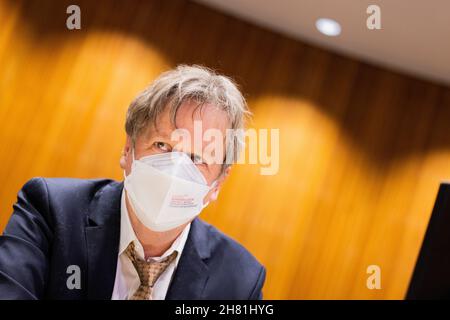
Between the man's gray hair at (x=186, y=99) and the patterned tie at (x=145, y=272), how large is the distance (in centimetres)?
34

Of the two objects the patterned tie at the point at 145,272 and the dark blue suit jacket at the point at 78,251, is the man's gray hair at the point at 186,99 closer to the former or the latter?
the dark blue suit jacket at the point at 78,251

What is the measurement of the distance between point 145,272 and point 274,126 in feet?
8.77

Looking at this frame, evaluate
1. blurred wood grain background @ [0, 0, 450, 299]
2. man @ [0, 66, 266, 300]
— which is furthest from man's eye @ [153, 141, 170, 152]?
blurred wood grain background @ [0, 0, 450, 299]

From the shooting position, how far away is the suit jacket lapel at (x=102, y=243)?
128 cm

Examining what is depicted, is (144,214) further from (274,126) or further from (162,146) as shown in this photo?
(274,126)

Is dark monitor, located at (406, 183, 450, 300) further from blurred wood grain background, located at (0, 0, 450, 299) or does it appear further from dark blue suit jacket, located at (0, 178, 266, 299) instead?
blurred wood grain background, located at (0, 0, 450, 299)

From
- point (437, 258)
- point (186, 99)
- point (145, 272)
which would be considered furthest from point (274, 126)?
point (437, 258)

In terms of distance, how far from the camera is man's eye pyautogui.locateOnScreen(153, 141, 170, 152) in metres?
1.38

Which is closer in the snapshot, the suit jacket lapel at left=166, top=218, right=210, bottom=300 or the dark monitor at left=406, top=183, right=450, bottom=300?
the dark monitor at left=406, top=183, right=450, bottom=300

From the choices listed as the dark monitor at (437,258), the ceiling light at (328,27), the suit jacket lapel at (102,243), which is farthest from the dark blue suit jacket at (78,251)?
the ceiling light at (328,27)

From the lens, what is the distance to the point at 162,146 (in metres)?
1.38

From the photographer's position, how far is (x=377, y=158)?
404cm
